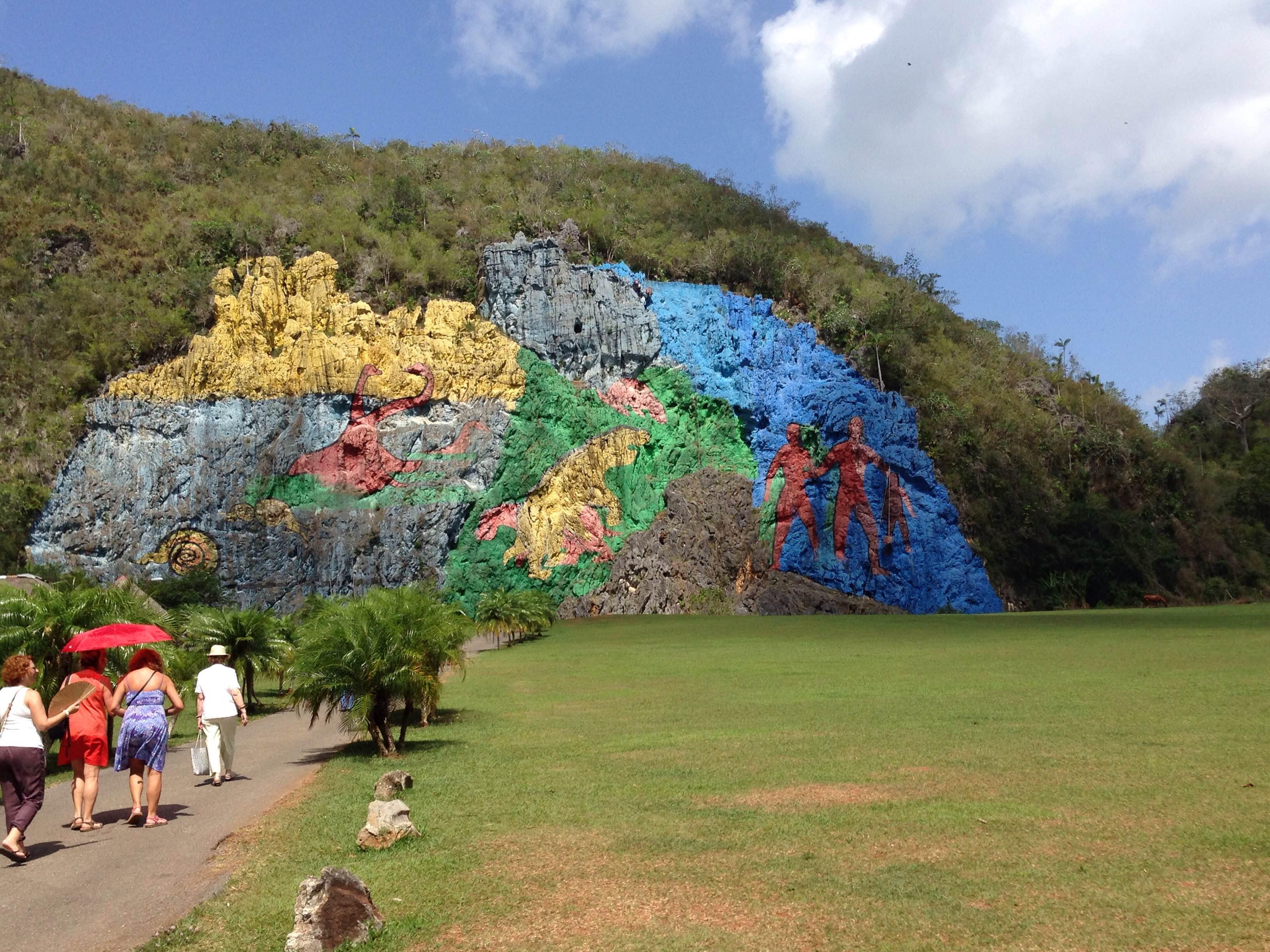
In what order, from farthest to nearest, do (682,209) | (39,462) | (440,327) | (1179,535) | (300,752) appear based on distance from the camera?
1. (682,209)
2. (1179,535)
3. (440,327)
4. (39,462)
5. (300,752)

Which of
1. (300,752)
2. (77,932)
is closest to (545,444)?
(300,752)

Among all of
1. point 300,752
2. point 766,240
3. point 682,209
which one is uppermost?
point 682,209

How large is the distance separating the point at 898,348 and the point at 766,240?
34.8 feet

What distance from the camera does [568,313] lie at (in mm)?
46750

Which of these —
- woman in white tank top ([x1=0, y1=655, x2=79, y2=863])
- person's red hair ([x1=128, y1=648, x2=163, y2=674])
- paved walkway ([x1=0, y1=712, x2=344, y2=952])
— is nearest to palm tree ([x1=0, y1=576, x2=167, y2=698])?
paved walkway ([x1=0, y1=712, x2=344, y2=952])

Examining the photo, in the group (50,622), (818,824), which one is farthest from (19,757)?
(818,824)

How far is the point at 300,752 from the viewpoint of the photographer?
14969mm

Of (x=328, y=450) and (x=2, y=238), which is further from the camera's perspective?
(x=2, y=238)

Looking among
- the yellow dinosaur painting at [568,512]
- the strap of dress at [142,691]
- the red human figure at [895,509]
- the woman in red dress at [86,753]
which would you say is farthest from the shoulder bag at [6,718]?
the red human figure at [895,509]

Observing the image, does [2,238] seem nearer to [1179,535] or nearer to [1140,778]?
[1140,778]

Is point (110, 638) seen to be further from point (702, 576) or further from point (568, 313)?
point (568, 313)

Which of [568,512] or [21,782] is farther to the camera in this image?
[568,512]

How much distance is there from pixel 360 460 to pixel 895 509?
2522 cm

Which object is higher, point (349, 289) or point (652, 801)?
point (349, 289)
